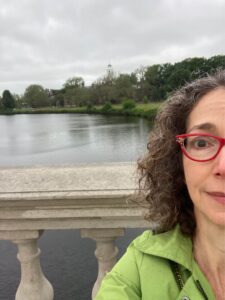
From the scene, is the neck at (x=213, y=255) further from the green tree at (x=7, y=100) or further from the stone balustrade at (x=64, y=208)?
the green tree at (x=7, y=100)

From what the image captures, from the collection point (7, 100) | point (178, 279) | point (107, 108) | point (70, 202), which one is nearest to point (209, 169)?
point (178, 279)

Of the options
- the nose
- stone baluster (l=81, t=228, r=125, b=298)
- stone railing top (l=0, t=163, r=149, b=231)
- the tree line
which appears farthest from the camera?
the tree line

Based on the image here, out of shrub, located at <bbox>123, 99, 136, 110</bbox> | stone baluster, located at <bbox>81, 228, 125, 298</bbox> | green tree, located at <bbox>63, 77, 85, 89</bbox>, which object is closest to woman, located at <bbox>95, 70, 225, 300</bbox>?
stone baluster, located at <bbox>81, 228, 125, 298</bbox>

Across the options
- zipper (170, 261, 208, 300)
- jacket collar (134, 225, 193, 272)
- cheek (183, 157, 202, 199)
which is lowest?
zipper (170, 261, 208, 300)

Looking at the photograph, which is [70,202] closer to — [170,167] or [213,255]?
[170,167]

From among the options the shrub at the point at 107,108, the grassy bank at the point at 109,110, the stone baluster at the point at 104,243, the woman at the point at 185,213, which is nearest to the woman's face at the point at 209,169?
the woman at the point at 185,213

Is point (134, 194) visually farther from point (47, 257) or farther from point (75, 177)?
point (47, 257)

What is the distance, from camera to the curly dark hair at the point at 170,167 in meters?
1.40

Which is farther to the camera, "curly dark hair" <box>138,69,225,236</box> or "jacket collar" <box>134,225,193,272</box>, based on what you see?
"curly dark hair" <box>138,69,225,236</box>

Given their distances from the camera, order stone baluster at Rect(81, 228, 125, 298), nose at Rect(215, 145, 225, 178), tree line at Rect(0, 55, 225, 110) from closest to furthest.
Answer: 1. nose at Rect(215, 145, 225, 178)
2. stone baluster at Rect(81, 228, 125, 298)
3. tree line at Rect(0, 55, 225, 110)

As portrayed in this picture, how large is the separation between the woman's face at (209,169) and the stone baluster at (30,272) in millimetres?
1034

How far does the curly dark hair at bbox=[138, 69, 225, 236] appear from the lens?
1396mm

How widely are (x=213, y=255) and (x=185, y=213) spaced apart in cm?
24

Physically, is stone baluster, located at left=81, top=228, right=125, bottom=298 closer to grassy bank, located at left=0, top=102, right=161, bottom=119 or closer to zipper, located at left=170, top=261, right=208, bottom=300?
zipper, located at left=170, top=261, right=208, bottom=300
